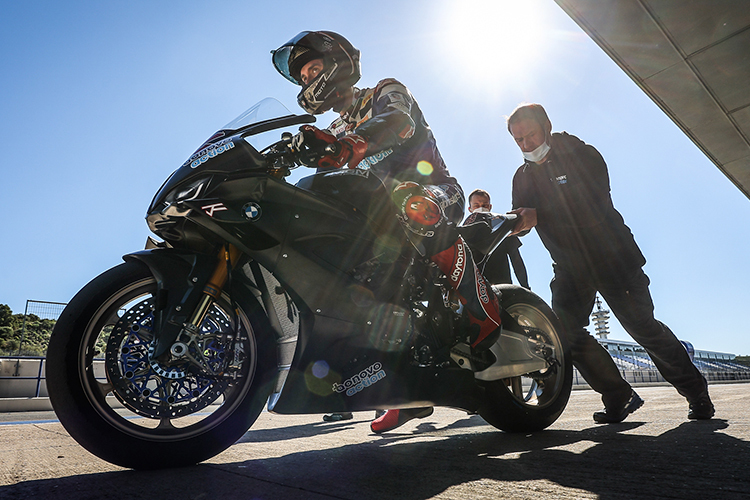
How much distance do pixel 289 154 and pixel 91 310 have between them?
84 cm

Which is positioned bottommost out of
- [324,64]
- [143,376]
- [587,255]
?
[143,376]

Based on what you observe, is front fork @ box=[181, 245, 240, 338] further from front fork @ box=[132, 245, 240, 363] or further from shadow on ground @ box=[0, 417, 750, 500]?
shadow on ground @ box=[0, 417, 750, 500]

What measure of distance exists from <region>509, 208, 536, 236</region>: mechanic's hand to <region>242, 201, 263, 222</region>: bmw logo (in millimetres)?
2051

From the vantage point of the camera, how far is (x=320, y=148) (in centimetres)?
165

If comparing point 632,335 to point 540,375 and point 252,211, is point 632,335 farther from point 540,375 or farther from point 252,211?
point 252,211

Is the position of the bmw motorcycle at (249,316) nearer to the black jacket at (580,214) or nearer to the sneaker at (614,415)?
the sneaker at (614,415)

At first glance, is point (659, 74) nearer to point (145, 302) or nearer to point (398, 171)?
point (398, 171)

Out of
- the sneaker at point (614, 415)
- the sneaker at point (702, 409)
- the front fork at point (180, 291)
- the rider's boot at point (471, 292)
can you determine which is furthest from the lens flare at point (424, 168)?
the sneaker at point (702, 409)

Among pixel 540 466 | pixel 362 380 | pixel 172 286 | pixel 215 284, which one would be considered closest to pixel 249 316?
pixel 215 284

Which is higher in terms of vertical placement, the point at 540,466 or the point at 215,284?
the point at 215,284

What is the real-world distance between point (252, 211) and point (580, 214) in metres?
2.57

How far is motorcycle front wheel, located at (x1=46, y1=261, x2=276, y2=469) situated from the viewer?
1412mm

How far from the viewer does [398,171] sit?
8.14 ft

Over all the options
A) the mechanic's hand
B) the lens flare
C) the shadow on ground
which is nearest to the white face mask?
the mechanic's hand
